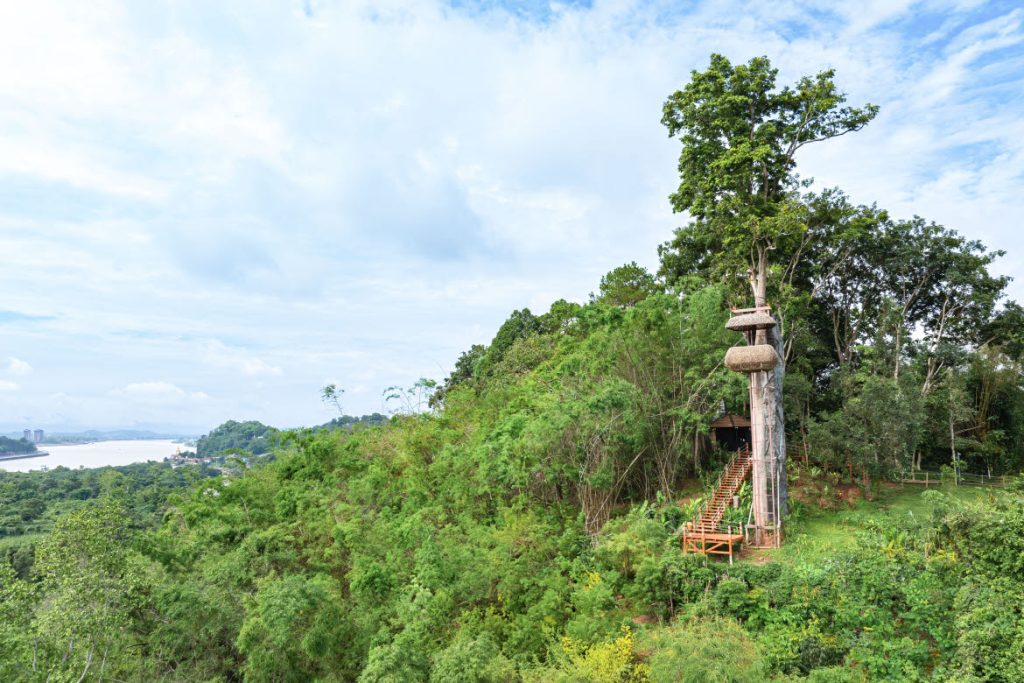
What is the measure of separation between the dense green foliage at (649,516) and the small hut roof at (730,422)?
3.16 feet

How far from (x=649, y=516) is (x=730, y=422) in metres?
7.24

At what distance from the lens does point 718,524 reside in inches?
509

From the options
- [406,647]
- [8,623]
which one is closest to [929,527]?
[406,647]

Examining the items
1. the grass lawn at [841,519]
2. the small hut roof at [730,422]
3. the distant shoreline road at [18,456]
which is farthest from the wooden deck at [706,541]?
the distant shoreline road at [18,456]

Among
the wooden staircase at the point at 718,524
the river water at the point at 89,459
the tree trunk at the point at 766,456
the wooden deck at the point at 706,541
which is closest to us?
the wooden deck at the point at 706,541

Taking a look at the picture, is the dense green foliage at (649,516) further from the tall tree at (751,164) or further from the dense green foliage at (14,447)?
the dense green foliage at (14,447)

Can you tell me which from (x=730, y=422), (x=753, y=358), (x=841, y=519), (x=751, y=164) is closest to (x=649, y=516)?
(x=753, y=358)

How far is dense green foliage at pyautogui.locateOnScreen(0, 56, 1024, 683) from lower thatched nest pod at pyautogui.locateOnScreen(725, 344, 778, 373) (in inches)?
65.0

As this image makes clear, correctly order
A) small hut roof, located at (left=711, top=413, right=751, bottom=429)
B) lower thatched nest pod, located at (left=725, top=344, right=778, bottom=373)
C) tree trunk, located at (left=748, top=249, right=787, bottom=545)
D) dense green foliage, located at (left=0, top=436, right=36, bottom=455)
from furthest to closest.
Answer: dense green foliage, located at (left=0, top=436, right=36, bottom=455), small hut roof, located at (left=711, top=413, right=751, bottom=429), tree trunk, located at (left=748, top=249, right=787, bottom=545), lower thatched nest pod, located at (left=725, top=344, right=778, bottom=373)

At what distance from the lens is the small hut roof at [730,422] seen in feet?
60.9

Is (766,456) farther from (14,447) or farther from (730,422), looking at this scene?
(14,447)

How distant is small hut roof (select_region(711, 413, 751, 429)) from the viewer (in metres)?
18.6

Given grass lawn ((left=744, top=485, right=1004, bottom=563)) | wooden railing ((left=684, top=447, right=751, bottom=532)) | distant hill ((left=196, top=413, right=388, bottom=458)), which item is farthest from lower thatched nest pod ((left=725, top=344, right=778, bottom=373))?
distant hill ((left=196, top=413, right=388, bottom=458))

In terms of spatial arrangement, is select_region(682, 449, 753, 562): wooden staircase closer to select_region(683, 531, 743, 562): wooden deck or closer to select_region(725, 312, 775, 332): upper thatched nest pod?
select_region(683, 531, 743, 562): wooden deck
